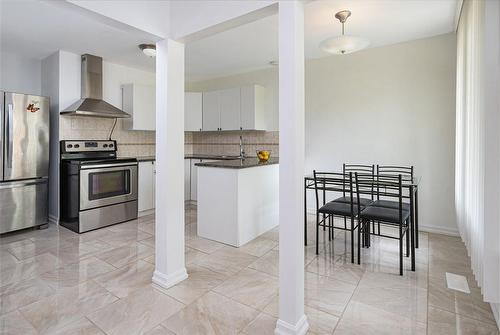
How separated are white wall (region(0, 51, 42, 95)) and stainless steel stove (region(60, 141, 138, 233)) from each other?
3.49 ft

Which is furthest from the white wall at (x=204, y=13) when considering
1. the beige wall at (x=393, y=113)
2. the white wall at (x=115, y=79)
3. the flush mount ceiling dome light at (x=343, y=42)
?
the white wall at (x=115, y=79)

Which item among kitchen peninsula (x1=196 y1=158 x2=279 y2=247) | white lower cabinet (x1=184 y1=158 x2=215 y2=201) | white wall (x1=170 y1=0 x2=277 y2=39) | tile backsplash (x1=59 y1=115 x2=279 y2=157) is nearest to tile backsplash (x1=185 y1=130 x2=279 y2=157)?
tile backsplash (x1=59 y1=115 x2=279 y2=157)

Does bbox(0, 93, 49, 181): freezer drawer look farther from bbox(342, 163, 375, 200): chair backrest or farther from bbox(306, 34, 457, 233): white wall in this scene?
bbox(342, 163, 375, 200): chair backrest

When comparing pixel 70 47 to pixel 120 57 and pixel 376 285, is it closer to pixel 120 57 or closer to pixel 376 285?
pixel 120 57

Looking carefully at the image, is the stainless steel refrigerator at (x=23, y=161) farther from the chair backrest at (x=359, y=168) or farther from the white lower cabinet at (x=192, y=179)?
the chair backrest at (x=359, y=168)

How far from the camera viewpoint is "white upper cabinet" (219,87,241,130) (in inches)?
191

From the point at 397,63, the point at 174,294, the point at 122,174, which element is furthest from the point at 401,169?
the point at 122,174

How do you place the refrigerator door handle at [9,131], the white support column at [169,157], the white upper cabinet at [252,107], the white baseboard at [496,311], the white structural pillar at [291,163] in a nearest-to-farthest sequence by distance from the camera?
the white structural pillar at [291,163] → the white baseboard at [496,311] → the white support column at [169,157] → the refrigerator door handle at [9,131] → the white upper cabinet at [252,107]

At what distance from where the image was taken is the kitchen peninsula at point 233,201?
10.1 ft

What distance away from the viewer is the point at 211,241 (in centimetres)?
326

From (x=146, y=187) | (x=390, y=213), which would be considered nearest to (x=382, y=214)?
(x=390, y=213)

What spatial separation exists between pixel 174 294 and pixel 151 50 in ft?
9.53

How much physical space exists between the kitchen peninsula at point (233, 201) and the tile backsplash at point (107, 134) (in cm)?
202

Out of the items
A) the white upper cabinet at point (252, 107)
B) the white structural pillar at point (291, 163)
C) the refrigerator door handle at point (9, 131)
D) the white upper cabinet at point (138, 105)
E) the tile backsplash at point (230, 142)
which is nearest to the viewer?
the white structural pillar at point (291, 163)
